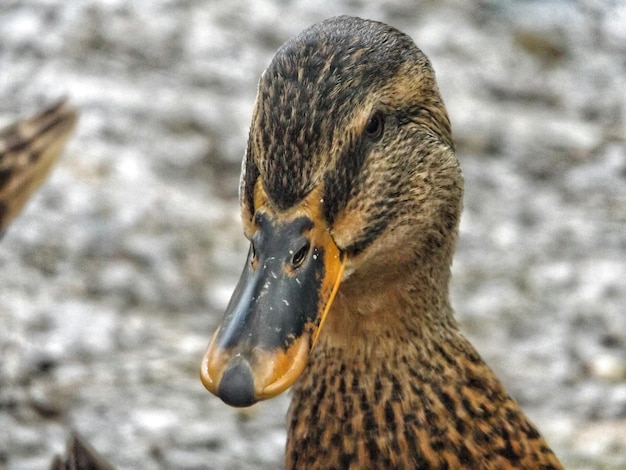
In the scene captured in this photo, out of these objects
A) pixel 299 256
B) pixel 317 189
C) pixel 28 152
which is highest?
pixel 317 189

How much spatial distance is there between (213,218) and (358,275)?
112 inches

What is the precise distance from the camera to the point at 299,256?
208 centimetres

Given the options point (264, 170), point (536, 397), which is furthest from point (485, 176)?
point (264, 170)

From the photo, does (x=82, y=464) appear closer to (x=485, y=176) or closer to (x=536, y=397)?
(x=536, y=397)

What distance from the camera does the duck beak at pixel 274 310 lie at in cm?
196

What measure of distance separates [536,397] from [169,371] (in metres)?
1.53

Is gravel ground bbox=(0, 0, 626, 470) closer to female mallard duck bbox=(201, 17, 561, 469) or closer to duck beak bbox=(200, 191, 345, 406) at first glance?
female mallard duck bbox=(201, 17, 561, 469)

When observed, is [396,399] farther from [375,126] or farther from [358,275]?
[375,126]

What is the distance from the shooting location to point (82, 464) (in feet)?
9.69

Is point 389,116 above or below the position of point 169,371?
above

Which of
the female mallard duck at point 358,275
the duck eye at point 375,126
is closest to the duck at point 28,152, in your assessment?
the female mallard duck at point 358,275

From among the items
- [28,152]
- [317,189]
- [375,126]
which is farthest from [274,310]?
[28,152]

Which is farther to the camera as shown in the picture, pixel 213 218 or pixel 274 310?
pixel 213 218

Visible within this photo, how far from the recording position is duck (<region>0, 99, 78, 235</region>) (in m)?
4.02
